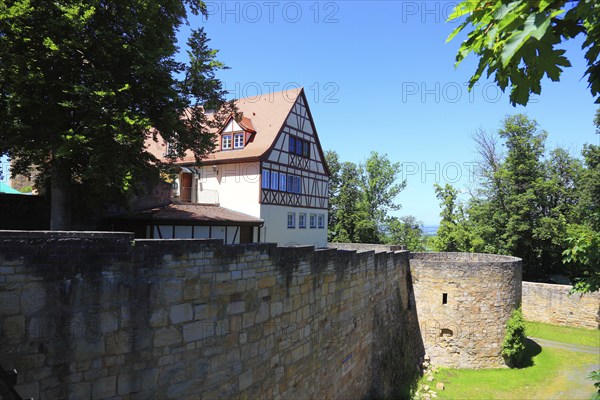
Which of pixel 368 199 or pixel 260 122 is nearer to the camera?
pixel 260 122

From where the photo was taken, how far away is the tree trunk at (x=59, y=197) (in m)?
9.83

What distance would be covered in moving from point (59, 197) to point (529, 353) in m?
19.6

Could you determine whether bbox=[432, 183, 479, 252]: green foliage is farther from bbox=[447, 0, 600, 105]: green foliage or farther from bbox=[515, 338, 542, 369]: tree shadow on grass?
bbox=[447, 0, 600, 105]: green foliage

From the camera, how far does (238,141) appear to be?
20984 millimetres

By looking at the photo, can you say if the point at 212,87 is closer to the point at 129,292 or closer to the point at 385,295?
the point at 129,292

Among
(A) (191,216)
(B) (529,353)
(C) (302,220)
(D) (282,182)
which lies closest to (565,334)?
(B) (529,353)

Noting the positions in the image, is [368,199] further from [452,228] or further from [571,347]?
[571,347]

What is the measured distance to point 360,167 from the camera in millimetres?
40125

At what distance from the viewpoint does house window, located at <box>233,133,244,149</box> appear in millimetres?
20800

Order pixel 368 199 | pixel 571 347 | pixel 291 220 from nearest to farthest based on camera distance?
1. pixel 571 347
2. pixel 291 220
3. pixel 368 199

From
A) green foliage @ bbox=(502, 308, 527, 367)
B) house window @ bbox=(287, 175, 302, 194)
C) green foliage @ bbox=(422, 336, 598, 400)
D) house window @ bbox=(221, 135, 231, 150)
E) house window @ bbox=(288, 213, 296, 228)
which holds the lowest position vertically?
green foliage @ bbox=(422, 336, 598, 400)

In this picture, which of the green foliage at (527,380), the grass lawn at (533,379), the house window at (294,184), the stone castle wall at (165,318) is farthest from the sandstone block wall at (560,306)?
the stone castle wall at (165,318)

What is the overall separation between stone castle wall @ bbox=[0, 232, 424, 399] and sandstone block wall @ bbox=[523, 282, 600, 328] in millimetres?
19130

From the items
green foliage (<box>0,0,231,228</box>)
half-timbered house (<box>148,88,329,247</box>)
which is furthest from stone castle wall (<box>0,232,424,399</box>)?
half-timbered house (<box>148,88,329,247</box>)
